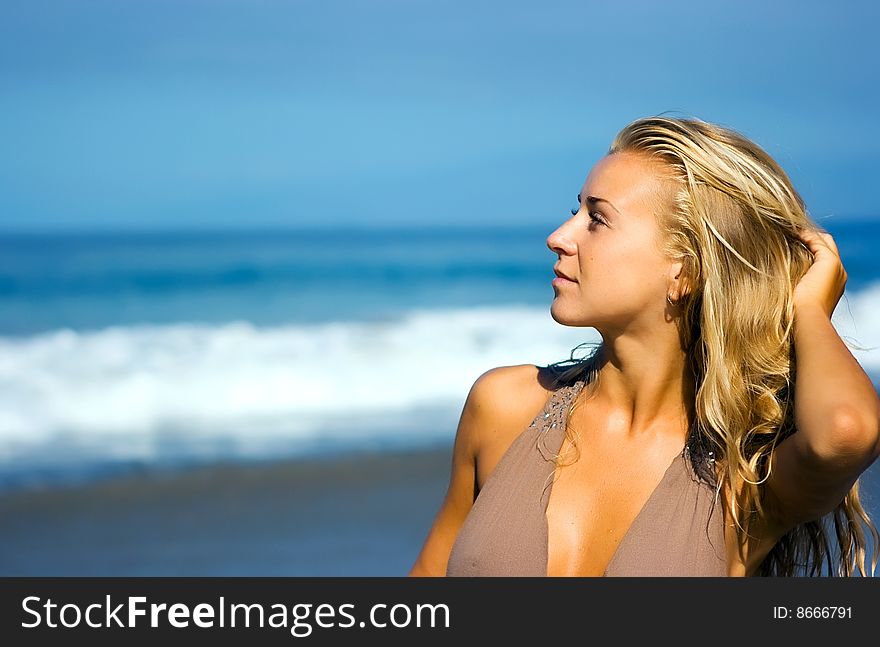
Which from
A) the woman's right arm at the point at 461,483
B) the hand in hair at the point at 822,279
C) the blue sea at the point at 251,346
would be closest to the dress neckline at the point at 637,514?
the woman's right arm at the point at 461,483

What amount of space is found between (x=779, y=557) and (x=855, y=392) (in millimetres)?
741

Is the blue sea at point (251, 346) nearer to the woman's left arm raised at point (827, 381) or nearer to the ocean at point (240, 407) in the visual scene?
the ocean at point (240, 407)

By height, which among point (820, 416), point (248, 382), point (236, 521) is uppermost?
point (248, 382)

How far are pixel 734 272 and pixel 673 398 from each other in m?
0.43

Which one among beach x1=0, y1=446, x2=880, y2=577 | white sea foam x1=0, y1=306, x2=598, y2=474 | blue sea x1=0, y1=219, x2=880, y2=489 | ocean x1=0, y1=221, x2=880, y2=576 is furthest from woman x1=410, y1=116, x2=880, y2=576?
white sea foam x1=0, y1=306, x2=598, y2=474

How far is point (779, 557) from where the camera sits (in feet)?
10.7

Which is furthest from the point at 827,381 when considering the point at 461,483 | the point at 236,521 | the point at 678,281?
the point at 236,521

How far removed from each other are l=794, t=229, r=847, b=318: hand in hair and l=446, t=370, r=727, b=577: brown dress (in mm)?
579

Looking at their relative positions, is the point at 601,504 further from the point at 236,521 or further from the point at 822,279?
the point at 236,521

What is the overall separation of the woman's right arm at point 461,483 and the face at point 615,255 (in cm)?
36

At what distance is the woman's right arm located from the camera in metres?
3.28

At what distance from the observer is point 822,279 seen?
3109mm

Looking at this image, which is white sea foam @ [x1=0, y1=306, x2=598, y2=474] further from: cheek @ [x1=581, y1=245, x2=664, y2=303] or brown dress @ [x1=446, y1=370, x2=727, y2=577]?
cheek @ [x1=581, y1=245, x2=664, y2=303]

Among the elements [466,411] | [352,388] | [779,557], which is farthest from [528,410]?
[352,388]
